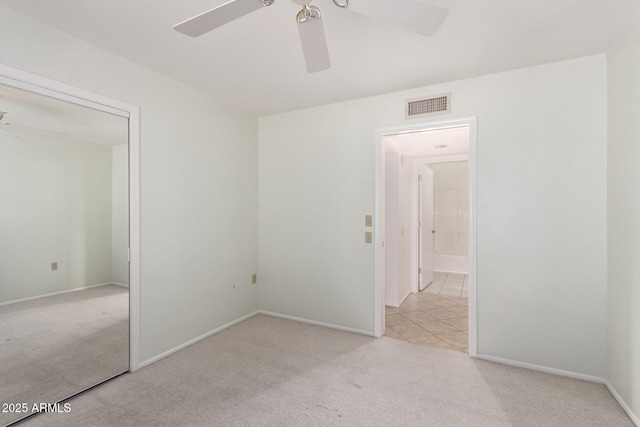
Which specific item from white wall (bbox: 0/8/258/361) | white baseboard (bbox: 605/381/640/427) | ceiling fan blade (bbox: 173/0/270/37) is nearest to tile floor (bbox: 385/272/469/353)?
white baseboard (bbox: 605/381/640/427)

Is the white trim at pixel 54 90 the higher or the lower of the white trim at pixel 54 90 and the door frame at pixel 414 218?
the higher

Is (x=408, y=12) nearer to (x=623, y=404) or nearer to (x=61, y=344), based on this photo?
(x=623, y=404)

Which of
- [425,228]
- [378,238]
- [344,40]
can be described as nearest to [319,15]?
[344,40]

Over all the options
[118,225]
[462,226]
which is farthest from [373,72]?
[462,226]

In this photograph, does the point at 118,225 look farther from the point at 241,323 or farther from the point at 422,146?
the point at 422,146

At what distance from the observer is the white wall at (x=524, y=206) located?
2.29 meters

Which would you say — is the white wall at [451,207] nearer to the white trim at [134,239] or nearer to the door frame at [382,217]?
the door frame at [382,217]

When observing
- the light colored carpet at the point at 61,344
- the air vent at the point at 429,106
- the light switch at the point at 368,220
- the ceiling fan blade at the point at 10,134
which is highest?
the air vent at the point at 429,106

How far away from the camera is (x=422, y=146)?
414 cm

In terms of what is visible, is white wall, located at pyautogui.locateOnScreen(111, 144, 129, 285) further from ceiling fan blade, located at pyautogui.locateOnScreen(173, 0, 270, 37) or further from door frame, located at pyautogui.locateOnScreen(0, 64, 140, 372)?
ceiling fan blade, located at pyautogui.locateOnScreen(173, 0, 270, 37)

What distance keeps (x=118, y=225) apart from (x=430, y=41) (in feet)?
8.61

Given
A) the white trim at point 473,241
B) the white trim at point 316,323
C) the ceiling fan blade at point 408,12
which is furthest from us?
the white trim at point 316,323

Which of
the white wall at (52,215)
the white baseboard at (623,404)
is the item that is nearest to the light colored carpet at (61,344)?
the white wall at (52,215)

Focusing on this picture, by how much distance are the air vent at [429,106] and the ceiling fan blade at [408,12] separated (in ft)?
4.89
